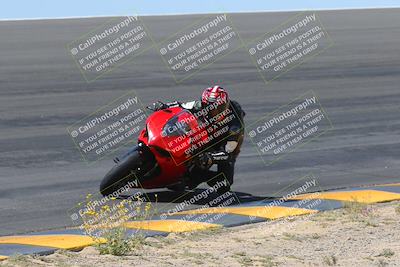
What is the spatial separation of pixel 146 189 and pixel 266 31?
25335mm

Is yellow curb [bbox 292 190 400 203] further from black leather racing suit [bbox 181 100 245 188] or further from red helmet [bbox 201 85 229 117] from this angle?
red helmet [bbox 201 85 229 117]

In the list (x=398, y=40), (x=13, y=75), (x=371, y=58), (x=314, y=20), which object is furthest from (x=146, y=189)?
(x=314, y=20)

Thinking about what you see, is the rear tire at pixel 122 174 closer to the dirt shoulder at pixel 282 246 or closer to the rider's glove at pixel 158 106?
the rider's glove at pixel 158 106

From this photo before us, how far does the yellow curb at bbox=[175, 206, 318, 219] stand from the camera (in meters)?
13.0

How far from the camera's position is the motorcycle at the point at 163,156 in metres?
13.5

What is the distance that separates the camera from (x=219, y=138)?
13742 mm

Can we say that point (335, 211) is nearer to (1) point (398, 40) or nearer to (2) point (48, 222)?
(2) point (48, 222)

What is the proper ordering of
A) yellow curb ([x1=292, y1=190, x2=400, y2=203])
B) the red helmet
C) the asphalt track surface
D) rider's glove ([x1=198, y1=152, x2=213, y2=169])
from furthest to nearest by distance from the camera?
the asphalt track surface, yellow curb ([x1=292, y1=190, x2=400, y2=203]), rider's glove ([x1=198, y1=152, x2=213, y2=169]), the red helmet

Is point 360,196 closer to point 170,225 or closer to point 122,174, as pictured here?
point 170,225

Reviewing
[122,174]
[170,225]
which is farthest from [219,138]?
[170,225]

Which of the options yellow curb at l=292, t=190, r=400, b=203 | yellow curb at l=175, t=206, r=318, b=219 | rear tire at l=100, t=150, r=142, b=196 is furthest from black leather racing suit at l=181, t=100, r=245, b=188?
yellow curb at l=292, t=190, r=400, b=203

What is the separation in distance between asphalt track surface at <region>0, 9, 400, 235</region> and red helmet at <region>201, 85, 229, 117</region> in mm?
1548

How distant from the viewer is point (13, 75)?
2567 cm

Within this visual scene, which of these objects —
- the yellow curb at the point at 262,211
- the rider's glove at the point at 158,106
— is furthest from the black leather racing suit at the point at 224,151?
the yellow curb at the point at 262,211
